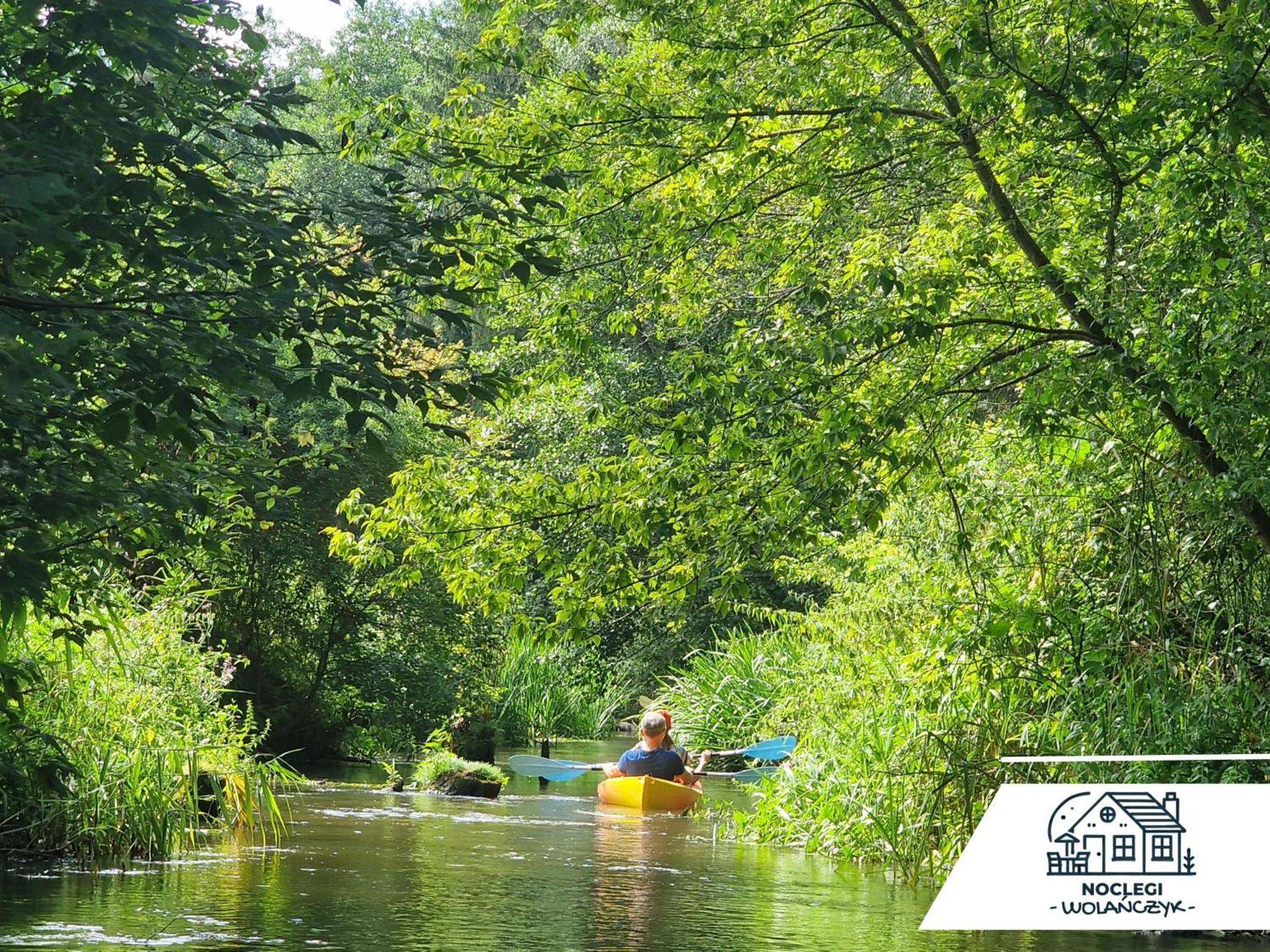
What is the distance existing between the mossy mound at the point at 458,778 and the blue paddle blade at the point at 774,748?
276 cm

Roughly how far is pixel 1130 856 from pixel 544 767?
11002 millimetres

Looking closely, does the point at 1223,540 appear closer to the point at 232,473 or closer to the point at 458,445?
the point at 232,473

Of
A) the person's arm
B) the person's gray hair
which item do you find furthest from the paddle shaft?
the person's gray hair

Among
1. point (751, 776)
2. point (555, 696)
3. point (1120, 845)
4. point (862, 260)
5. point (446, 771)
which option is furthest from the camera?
point (555, 696)

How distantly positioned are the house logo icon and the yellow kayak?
27.2ft

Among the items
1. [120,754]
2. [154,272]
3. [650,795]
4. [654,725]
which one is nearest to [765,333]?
[154,272]

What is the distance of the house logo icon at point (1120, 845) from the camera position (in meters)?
6.19

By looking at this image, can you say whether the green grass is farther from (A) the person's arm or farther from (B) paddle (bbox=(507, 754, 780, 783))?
(A) the person's arm

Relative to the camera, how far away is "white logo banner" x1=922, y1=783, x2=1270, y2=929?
6219mm

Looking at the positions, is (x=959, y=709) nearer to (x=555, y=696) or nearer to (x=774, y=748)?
(x=774, y=748)

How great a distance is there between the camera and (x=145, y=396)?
437 cm

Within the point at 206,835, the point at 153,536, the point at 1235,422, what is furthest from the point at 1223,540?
the point at 206,835

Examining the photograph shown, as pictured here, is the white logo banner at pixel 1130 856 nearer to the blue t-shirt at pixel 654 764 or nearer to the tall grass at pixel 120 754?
the tall grass at pixel 120 754

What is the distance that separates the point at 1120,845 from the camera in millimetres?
6180
